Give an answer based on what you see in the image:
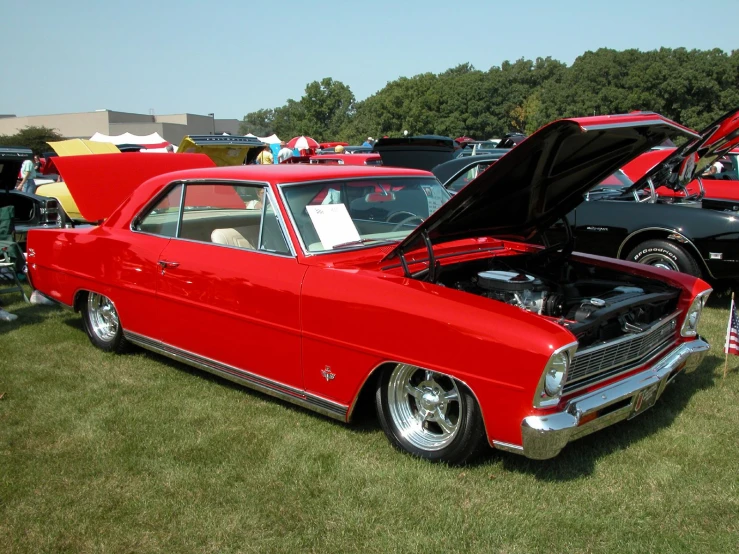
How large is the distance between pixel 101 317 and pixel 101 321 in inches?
1.3

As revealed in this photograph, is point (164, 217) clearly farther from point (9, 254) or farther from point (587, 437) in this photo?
point (9, 254)

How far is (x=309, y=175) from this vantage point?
4.05 m

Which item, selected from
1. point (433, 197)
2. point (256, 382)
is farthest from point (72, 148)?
point (256, 382)

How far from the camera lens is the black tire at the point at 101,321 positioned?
5.14 metres

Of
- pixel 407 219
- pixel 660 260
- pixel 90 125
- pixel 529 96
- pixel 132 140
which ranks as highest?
pixel 529 96

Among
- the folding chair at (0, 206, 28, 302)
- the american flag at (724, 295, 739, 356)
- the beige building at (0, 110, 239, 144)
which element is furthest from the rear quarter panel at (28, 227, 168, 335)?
the beige building at (0, 110, 239, 144)

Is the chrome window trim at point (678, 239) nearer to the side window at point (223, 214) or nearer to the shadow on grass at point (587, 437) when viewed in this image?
the shadow on grass at point (587, 437)

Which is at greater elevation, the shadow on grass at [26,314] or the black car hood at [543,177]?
the black car hood at [543,177]

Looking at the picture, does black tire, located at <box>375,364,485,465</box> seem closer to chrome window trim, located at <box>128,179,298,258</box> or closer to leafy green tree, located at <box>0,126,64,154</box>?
chrome window trim, located at <box>128,179,298,258</box>

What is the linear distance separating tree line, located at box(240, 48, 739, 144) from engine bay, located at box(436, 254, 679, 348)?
52.2 meters

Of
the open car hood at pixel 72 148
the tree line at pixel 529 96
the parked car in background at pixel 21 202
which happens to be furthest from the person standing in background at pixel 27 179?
the tree line at pixel 529 96

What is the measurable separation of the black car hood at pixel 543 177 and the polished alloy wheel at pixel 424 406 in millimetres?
689

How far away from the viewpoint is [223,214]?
444 cm

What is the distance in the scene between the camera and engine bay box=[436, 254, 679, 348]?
3.35 m
